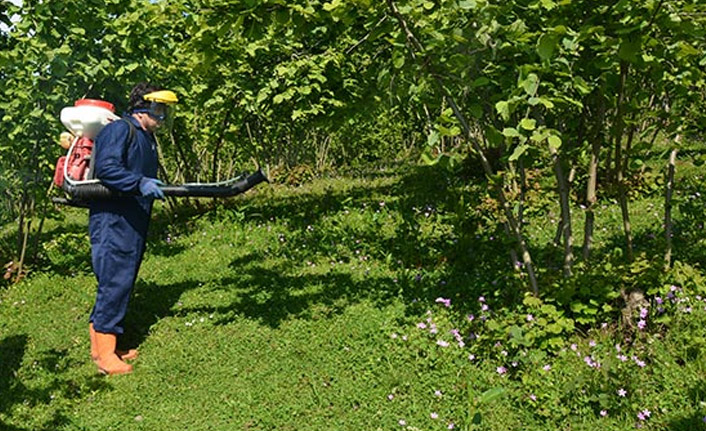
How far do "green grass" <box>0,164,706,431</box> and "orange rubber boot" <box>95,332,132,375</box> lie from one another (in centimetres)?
9

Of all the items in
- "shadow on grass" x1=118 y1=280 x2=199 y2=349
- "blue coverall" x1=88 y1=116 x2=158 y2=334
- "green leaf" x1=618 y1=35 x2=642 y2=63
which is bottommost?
"shadow on grass" x1=118 y1=280 x2=199 y2=349

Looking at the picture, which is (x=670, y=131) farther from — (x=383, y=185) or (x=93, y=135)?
(x=383, y=185)

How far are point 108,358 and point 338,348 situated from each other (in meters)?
1.99

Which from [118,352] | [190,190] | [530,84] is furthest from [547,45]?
[118,352]

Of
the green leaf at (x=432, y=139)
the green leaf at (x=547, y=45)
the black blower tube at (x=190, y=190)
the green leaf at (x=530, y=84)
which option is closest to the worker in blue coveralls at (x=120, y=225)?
the black blower tube at (x=190, y=190)

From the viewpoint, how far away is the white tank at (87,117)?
15.3 ft

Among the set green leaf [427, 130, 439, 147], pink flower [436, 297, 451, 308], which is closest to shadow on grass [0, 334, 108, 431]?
pink flower [436, 297, 451, 308]

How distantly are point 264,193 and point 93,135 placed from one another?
779cm

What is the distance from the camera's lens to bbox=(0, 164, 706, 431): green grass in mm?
3594

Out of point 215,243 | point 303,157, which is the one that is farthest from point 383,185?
point 303,157

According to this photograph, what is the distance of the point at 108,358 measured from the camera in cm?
465

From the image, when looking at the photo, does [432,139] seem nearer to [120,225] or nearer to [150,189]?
[150,189]

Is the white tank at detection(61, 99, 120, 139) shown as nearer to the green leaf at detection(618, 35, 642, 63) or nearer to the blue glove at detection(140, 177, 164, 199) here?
the blue glove at detection(140, 177, 164, 199)

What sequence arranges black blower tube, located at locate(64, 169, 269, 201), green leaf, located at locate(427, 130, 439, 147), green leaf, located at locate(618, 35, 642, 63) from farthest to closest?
black blower tube, located at locate(64, 169, 269, 201) < green leaf, located at locate(427, 130, 439, 147) < green leaf, located at locate(618, 35, 642, 63)
